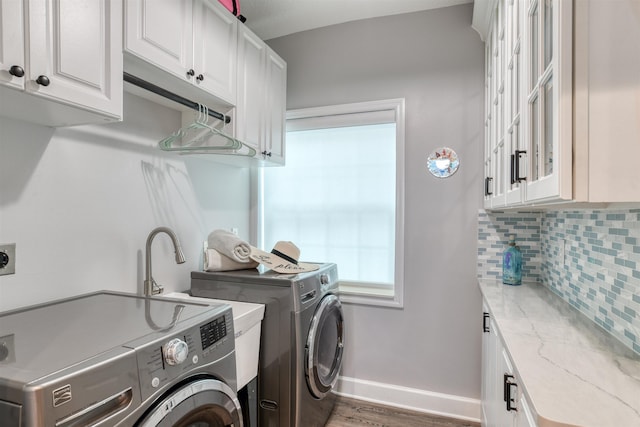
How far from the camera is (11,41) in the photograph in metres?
0.95

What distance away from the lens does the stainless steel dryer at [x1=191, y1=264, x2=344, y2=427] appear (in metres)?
1.75

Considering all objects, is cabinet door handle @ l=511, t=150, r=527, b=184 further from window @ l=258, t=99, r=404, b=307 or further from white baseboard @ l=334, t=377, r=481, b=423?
white baseboard @ l=334, t=377, r=481, b=423

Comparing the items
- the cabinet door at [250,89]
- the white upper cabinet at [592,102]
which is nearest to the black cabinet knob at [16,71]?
the cabinet door at [250,89]

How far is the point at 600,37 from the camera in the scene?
817mm

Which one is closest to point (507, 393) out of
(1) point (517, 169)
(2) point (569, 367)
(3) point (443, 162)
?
(2) point (569, 367)

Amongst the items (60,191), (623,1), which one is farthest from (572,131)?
(60,191)

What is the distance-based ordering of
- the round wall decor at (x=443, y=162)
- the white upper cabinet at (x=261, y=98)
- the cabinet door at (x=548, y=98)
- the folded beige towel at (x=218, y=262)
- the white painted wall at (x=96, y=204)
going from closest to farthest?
1. the cabinet door at (x=548, y=98)
2. the white painted wall at (x=96, y=204)
3. the folded beige towel at (x=218, y=262)
4. the white upper cabinet at (x=261, y=98)
5. the round wall decor at (x=443, y=162)

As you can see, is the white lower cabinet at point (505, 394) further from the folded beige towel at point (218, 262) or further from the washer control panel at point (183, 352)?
the folded beige towel at point (218, 262)

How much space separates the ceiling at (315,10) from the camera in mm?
2381

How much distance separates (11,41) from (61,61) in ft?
0.42

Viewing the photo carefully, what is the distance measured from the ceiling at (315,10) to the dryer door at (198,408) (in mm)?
2358

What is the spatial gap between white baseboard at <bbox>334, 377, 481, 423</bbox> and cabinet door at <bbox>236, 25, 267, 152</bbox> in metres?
1.89

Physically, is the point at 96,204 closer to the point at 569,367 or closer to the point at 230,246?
the point at 230,246

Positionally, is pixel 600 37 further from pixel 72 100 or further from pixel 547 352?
pixel 72 100
